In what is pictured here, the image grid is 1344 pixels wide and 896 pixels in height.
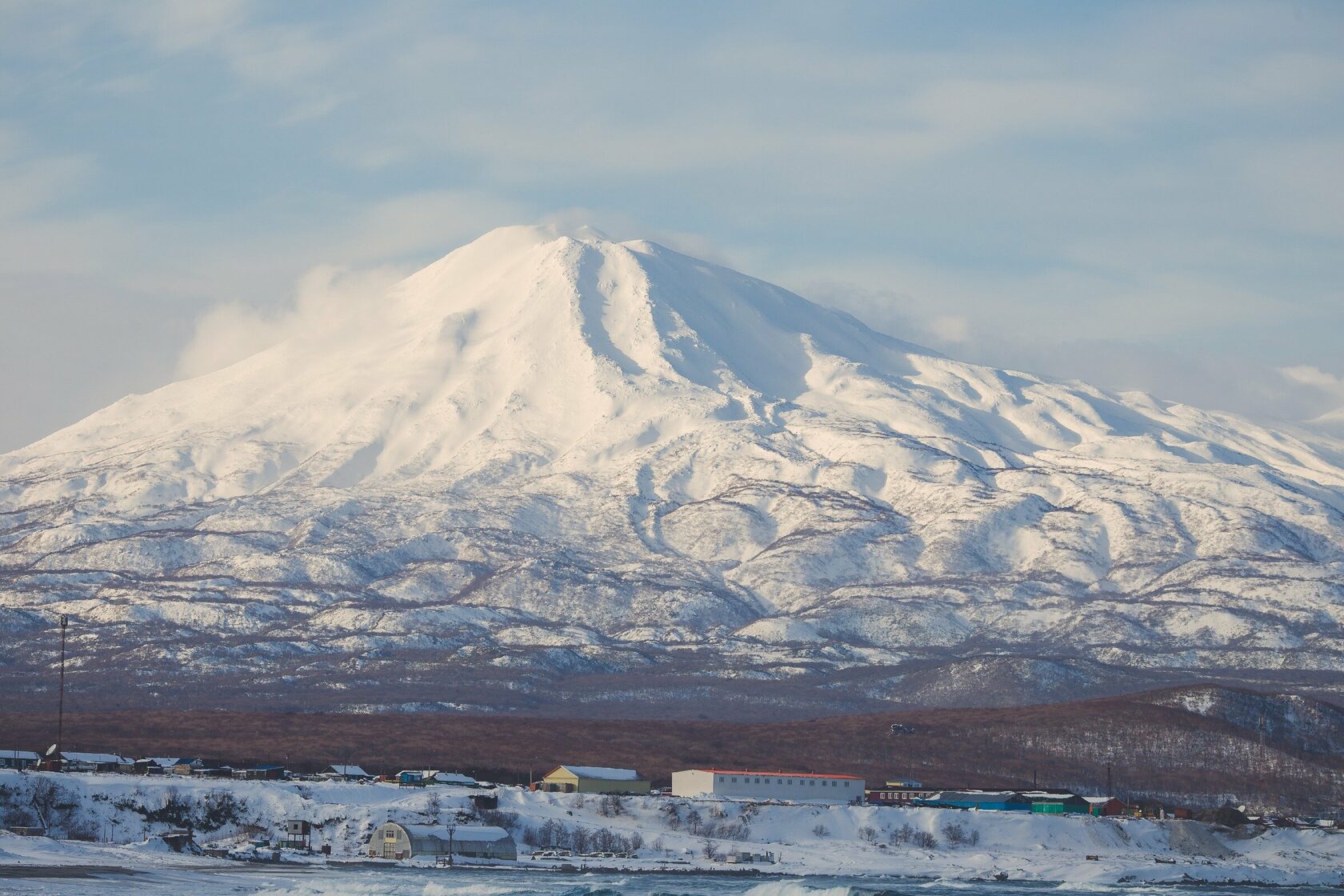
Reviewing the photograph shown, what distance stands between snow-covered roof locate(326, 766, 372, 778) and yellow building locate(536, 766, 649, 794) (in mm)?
15452

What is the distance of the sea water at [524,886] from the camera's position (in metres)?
97.4

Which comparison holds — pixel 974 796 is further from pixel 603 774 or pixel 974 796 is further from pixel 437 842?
pixel 437 842

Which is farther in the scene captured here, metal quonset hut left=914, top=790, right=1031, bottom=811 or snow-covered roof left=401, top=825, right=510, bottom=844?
metal quonset hut left=914, top=790, right=1031, bottom=811

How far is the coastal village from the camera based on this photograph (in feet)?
403

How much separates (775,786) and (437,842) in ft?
127

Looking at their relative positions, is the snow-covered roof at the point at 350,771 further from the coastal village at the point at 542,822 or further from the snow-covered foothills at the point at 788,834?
the snow-covered foothills at the point at 788,834

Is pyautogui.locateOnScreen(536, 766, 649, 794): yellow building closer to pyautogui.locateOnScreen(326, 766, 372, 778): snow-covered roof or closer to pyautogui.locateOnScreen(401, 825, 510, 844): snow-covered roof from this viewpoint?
pyautogui.locateOnScreen(326, 766, 372, 778): snow-covered roof

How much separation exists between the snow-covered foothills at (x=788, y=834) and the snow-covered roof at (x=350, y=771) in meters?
18.0

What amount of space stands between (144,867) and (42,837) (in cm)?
989

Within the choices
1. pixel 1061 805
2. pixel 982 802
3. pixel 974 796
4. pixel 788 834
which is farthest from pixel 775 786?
pixel 1061 805

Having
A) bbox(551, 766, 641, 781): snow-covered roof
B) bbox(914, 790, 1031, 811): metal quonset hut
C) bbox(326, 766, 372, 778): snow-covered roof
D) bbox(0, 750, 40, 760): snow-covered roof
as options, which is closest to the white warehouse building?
bbox(551, 766, 641, 781): snow-covered roof

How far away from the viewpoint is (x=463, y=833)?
413 feet

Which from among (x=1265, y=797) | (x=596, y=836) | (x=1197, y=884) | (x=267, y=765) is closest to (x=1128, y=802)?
(x=1265, y=797)

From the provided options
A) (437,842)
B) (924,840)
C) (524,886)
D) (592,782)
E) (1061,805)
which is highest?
(592,782)
